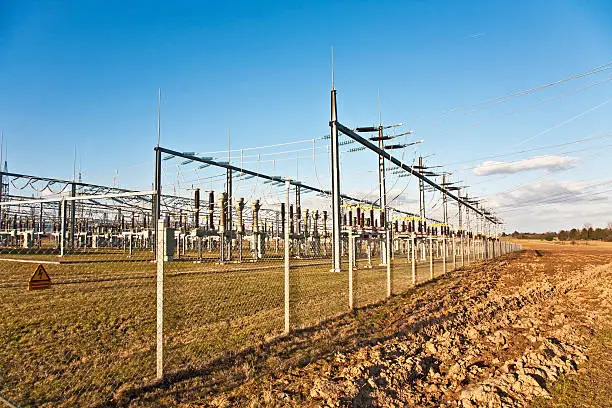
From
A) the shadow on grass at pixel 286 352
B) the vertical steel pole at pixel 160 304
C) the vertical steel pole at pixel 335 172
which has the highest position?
the vertical steel pole at pixel 335 172

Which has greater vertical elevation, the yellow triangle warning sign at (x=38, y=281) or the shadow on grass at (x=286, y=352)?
the yellow triangle warning sign at (x=38, y=281)

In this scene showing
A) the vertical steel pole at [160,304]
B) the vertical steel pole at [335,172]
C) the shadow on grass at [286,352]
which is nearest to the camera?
the shadow on grass at [286,352]

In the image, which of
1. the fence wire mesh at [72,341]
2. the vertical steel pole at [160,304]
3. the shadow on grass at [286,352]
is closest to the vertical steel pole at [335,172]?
the shadow on grass at [286,352]

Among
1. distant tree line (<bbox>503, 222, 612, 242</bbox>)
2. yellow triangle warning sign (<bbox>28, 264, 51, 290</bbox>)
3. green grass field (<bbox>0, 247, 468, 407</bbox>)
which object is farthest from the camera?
distant tree line (<bbox>503, 222, 612, 242</bbox>)

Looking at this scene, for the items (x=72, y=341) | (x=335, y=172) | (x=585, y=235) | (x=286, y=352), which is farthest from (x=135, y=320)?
(x=585, y=235)

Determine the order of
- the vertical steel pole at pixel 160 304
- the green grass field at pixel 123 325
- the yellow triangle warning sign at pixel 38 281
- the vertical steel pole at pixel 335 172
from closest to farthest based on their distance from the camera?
the vertical steel pole at pixel 160 304, the green grass field at pixel 123 325, the yellow triangle warning sign at pixel 38 281, the vertical steel pole at pixel 335 172

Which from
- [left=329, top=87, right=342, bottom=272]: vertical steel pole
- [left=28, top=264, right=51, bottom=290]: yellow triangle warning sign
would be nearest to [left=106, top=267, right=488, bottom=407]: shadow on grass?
[left=28, top=264, right=51, bottom=290]: yellow triangle warning sign

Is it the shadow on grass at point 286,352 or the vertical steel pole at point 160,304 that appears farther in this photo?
the vertical steel pole at point 160,304

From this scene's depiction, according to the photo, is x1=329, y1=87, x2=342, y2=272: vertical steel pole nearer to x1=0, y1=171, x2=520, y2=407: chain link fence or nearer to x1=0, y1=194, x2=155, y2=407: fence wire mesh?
x1=0, y1=171, x2=520, y2=407: chain link fence

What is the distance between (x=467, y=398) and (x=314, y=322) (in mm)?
3393

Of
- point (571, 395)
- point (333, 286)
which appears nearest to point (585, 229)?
point (333, 286)

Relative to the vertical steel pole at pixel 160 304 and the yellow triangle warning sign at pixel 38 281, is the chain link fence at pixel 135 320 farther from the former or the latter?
the yellow triangle warning sign at pixel 38 281

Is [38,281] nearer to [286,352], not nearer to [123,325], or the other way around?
[123,325]

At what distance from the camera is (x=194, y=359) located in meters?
4.84
